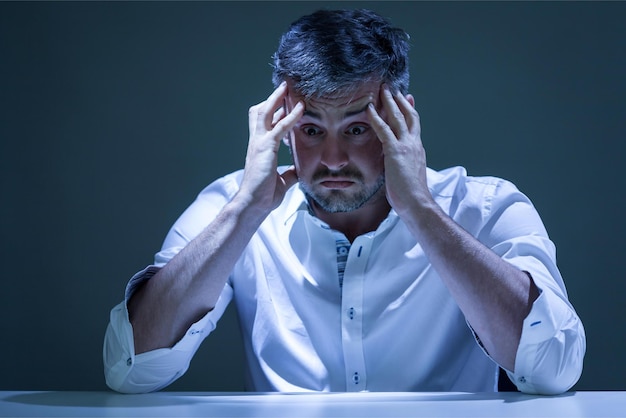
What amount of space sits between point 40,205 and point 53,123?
262mm

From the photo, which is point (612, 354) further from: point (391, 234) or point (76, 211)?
point (76, 211)

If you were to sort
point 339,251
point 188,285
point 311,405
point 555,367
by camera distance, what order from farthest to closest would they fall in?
point 339,251 < point 188,285 < point 555,367 < point 311,405

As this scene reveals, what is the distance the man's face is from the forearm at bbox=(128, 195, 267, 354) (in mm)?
193

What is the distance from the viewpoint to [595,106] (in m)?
2.34

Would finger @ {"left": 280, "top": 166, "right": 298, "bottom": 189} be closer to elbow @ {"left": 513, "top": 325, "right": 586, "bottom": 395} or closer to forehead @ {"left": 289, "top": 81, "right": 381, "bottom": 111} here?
forehead @ {"left": 289, "top": 81, "right": 381, "bottom": 111}

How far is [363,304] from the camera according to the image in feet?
5.72

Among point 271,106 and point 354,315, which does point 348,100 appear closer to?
point 271,106

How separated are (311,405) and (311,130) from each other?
→ 2.28 ft

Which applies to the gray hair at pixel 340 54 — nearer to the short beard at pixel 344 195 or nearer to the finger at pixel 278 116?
the finger at pixel 278 116

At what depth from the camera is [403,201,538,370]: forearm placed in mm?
1434

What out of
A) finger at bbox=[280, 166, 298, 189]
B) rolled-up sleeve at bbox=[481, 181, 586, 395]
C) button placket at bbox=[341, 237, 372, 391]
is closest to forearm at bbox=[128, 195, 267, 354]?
Result: finger at bbox=[280, 166, 298, 189]

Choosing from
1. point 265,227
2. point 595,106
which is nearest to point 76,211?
point 265,227

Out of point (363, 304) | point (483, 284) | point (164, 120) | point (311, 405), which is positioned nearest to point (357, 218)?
point (363, 304)

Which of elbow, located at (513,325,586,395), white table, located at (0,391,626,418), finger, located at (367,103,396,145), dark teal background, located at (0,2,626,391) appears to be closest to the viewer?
white table, located at (0,391,626,418)
